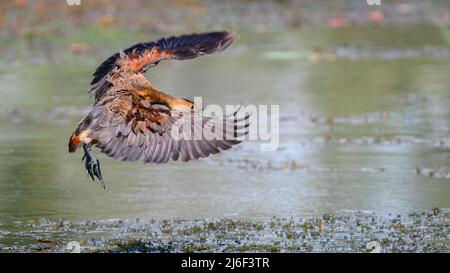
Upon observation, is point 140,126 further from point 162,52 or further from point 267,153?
point 267,153

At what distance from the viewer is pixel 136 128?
8.88 m

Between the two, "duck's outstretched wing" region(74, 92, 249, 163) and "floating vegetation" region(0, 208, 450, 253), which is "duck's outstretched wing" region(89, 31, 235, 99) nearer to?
"duck's outstretched wing" region(74, 92, 249, 163)

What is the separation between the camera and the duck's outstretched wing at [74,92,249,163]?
28.5 ft

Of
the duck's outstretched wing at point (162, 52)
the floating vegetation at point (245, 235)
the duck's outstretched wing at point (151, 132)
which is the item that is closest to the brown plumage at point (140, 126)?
the duck's outstretched wing at point (151, 132)

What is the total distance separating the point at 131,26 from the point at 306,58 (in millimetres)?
4435

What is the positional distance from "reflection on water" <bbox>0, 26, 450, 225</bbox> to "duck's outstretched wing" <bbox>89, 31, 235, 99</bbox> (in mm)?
1085

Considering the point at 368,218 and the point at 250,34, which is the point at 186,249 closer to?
the point at 368,218

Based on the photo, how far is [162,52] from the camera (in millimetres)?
9703

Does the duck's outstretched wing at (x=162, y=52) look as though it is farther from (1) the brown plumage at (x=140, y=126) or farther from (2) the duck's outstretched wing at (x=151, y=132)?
(2) the duck's outstretched wing at (x=151, y=132)

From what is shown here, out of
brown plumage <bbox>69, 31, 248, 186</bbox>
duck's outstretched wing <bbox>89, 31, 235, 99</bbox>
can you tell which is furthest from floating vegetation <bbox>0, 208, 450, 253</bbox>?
duck's outstretched wing <bbox>89, 31, 235, 99</bbox>

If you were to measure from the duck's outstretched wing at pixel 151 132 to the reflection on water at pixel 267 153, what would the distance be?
0.93m

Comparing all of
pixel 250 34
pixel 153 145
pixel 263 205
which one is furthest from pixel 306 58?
pixel 153 145

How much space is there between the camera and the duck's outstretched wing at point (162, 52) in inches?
376

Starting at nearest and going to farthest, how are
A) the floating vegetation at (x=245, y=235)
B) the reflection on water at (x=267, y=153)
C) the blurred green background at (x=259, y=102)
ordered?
Answer: the floating vegetation at (x=245, y=235) < the reflection on water at (x=267, y=153) < the blurred green background at (x=259, y=102)
